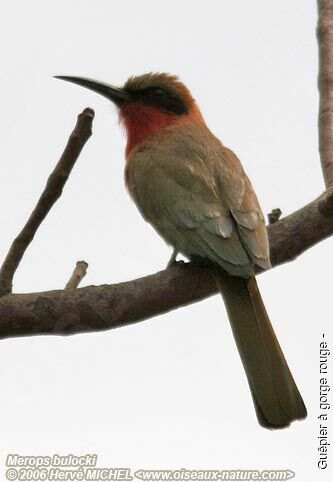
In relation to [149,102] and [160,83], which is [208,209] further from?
[160,83]

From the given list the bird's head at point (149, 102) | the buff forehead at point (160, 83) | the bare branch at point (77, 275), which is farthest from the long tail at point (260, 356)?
→ the buff forehead at point (160, 83)

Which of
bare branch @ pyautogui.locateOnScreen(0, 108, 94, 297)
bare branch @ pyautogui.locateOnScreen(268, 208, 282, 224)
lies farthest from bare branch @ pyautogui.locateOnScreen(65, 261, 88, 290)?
bare branch @ pyautogui.locateOnScreen(268, 208, 282, 224)

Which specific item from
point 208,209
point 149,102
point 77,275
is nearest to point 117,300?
point 77,275

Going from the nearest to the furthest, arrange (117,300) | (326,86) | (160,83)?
1. (117,300)
2. (326,86)
3. (160,83)

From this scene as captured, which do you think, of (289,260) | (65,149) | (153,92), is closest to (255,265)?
(289,260)

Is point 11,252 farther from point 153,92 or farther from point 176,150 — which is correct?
point 153,92

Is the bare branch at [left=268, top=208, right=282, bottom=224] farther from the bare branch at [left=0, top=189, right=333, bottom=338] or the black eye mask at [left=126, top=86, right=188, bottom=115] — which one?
the black eye mask at [left=126, top=86, right=188, bottom=115]

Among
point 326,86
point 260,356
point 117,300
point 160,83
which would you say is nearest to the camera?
point 117,300

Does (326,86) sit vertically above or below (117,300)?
above
